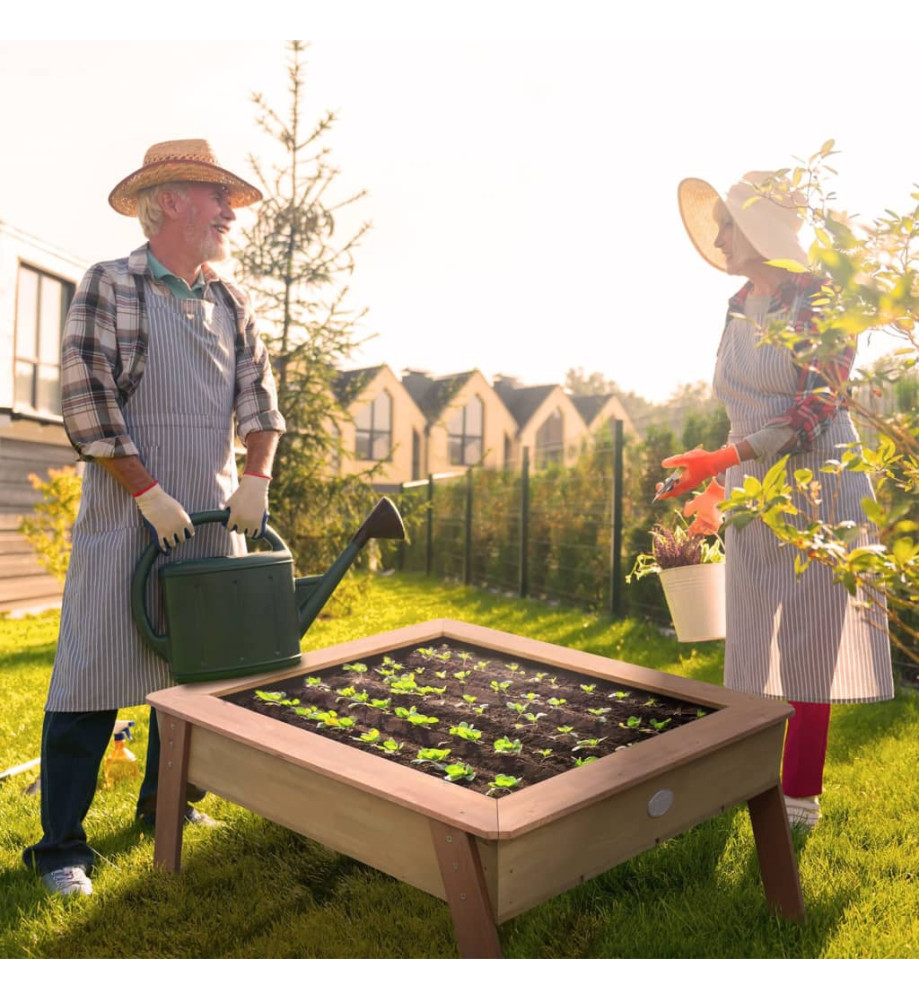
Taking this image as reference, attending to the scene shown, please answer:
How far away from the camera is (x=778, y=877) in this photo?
2.14 m

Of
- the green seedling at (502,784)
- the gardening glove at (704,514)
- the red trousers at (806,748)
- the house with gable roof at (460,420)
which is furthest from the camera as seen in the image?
the house with gable roof at (460,420)

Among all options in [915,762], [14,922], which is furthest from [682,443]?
[14,922]

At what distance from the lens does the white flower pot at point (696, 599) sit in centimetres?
299

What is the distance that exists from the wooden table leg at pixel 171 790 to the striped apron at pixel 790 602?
1.58 m

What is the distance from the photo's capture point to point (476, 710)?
2.24 metres

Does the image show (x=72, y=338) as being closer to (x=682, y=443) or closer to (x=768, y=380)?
(x=768, y=380)

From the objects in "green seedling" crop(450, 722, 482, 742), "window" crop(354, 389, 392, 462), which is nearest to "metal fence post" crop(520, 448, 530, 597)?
"green seedling" crop(450, 722, 482, 742)

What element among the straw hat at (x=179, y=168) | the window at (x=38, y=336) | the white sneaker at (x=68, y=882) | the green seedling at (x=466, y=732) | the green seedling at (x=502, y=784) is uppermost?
the window at (x=38, y=336)

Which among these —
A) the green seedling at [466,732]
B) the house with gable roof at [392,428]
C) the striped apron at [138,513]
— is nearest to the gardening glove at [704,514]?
the green seedling at [466,732]

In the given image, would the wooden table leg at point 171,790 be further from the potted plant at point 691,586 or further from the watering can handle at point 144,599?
the potted plant at point 691,586

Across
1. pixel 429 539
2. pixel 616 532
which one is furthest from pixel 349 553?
pixel 429 539

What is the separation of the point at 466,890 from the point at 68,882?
131 cm

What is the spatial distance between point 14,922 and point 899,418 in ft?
7.27

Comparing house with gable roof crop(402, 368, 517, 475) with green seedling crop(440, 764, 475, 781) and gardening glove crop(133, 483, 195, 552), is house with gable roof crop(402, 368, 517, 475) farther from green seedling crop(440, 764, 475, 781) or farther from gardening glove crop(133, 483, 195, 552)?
green seedling crop(440, 764, 475, 781)
